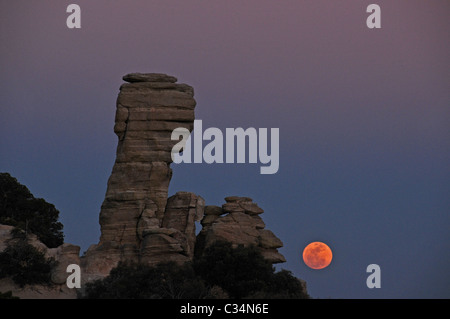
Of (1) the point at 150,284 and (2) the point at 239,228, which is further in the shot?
(2) the point at 239,228

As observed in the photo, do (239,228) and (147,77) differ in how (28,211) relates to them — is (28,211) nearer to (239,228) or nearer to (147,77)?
(147,77)

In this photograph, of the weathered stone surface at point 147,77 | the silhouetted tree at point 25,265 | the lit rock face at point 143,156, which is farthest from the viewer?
the weathered stone surface at point 147,77

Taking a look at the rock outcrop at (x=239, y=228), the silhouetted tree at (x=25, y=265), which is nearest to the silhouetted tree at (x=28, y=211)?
the silhouetted tree at (x=25, y=265)

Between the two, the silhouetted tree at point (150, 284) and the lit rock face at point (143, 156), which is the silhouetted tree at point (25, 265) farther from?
the lit rock face at point (143, 156)

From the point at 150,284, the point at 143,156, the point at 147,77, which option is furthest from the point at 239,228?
the point at 147,77

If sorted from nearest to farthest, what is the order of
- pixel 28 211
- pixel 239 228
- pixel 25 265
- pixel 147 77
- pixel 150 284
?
pixel 150 284 < pixel 25 265 < pixel 239 228 < pixel 147 77 < pixel 28 211

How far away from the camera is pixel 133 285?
69.4 metres

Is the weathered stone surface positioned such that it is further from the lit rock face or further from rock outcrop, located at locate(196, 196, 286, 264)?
rock outcrop, located at locate(196, 196, 286, 264)

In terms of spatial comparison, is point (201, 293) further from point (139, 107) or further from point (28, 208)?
point (28, 208)

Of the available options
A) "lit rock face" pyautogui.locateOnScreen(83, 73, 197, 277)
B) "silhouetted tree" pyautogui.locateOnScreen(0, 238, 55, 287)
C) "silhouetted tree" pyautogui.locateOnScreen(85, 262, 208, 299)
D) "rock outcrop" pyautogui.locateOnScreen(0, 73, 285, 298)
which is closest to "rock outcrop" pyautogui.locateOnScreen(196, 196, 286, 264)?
"rock outcrop" pyautogui.locateOnScreen(0, 73, 285, 298)

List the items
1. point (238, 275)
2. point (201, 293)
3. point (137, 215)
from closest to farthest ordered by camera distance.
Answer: point (201, 293) < point (238, 275) < point (137, 215)

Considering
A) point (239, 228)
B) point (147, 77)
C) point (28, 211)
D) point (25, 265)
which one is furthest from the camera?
point (28, 211)
